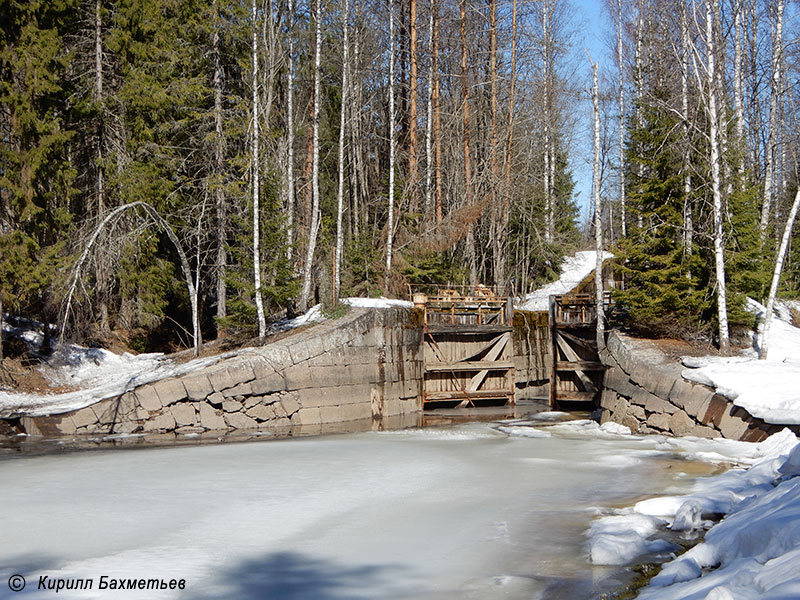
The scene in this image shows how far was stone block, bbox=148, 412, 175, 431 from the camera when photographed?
49.4 feet

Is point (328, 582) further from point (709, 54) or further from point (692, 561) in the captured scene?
point (709, 54)

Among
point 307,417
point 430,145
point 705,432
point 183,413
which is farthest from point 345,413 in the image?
point 430,145

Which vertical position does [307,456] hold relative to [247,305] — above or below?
below

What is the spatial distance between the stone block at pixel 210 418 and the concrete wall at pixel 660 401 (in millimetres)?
8712

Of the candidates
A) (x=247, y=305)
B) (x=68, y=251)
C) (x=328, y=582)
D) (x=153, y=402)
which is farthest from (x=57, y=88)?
(x=328, y=582)

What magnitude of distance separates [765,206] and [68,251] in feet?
63.8

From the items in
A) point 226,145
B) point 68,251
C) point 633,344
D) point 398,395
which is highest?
point 226,145

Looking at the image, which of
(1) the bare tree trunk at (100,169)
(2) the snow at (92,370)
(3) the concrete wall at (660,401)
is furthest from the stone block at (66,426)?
(3) the concrete wall at (660,401)

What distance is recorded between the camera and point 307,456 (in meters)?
11.9

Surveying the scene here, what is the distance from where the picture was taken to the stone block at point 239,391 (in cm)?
1581

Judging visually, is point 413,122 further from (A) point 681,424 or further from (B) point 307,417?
(A) point 681,424

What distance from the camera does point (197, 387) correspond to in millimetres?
15422

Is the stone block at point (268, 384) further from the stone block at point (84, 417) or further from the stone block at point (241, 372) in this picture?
the stone block at point (84, 417)

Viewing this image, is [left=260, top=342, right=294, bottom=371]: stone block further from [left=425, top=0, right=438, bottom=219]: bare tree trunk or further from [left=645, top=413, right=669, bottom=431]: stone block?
[left=425, top=0, right=438, bottom=219]: bare tree trunk
